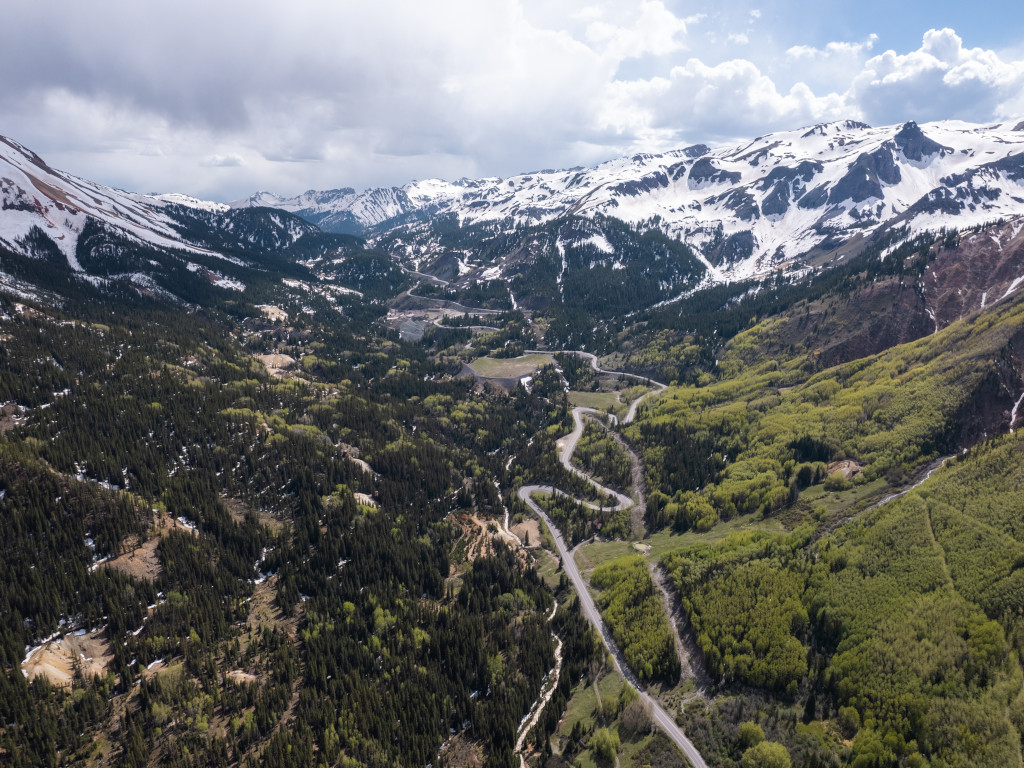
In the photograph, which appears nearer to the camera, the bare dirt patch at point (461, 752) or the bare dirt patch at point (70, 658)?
the bare dirt patch at point (461, 752)

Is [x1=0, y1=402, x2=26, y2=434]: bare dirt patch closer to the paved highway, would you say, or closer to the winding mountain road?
the winding mountain road

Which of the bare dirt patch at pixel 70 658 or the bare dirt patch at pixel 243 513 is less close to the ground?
the bare dirt patch at pixel 243 513

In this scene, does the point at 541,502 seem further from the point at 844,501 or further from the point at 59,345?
the point at 59,345

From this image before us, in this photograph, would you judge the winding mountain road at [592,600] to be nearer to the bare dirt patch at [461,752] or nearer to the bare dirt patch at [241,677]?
the bare dirt patch at [461,752]

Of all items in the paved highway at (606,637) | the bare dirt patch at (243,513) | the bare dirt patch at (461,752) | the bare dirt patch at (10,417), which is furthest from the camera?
the bare dirt patch at (10,417)

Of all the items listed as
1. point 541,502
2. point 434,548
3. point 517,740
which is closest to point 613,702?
point 517,740

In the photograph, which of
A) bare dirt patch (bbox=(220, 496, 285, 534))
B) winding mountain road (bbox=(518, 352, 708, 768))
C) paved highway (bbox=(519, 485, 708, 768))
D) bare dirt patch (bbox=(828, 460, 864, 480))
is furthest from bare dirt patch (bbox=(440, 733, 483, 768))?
bare dirt patch (bbox=(828, 460, 864, 480))

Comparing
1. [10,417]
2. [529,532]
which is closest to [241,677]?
[529,532]

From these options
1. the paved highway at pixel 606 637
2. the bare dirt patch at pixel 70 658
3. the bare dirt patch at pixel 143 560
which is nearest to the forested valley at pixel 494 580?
the bare dirt patch at pixel 143 560

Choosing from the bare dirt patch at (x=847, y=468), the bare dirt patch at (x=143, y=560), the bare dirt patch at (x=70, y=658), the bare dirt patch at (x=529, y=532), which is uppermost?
the bare dirt patch at (x=143, y=560)
